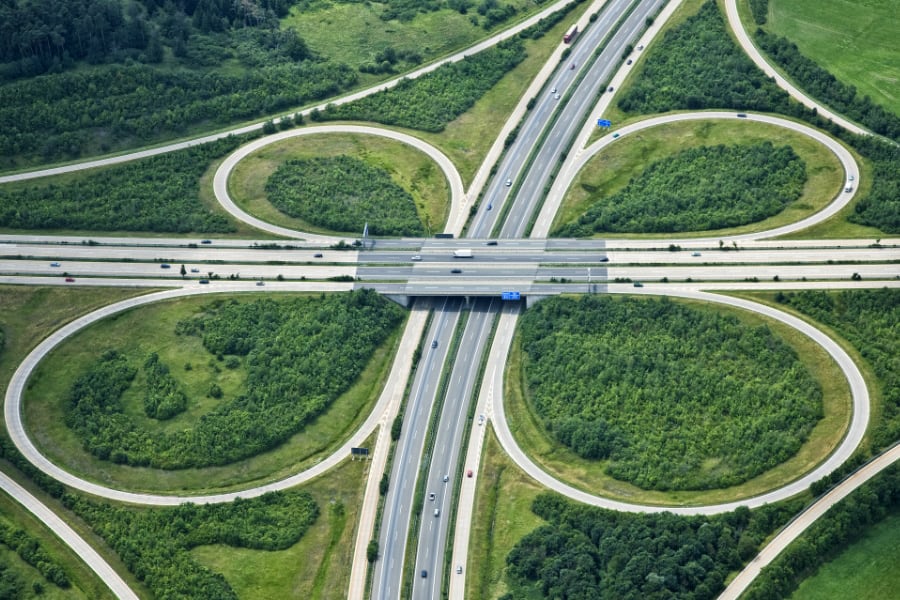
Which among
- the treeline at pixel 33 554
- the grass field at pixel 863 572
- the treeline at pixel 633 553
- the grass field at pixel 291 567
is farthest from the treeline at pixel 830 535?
the treeline at pixel 33 554

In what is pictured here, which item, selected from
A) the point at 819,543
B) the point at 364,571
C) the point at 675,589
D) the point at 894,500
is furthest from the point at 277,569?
the point at 894,500

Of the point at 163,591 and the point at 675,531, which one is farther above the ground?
the point at 675,531

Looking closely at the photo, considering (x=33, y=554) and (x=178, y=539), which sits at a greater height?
(x=178, y=539)

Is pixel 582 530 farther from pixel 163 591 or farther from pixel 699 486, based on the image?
pixel 163 591

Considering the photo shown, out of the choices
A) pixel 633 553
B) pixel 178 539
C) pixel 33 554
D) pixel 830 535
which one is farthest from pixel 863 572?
pixel 33 554

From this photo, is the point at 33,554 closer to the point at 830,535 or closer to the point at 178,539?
the point at 178,539
